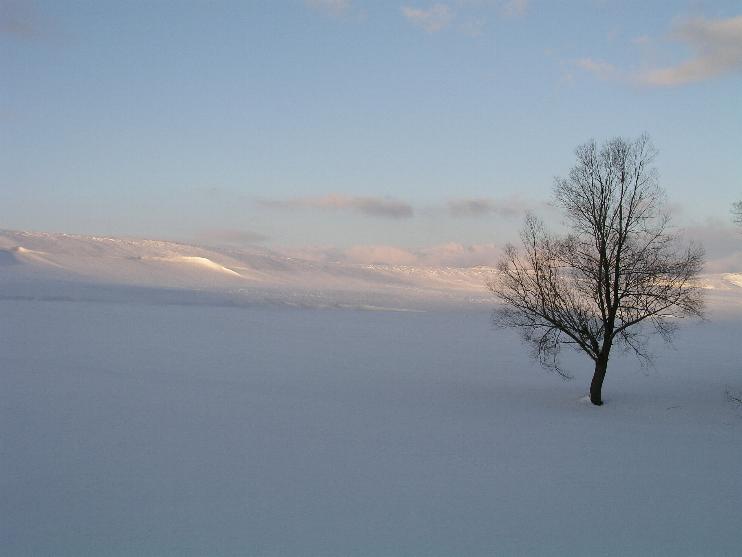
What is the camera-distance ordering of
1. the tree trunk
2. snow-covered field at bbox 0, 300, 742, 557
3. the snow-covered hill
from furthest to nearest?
the snow-covered hill → the tree trunk → snow-covered field at bbox 0, 300, 742, 557

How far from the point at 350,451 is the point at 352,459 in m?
0.63

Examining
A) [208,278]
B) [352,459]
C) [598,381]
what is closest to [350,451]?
[352,459]

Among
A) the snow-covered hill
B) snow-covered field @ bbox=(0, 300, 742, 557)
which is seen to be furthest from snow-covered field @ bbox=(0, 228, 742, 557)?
the snow-covered hill

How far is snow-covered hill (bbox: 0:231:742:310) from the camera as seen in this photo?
68.6 m

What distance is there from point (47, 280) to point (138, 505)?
2721 inches

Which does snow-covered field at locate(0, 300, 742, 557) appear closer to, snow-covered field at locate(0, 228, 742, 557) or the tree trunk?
snow-covered field at locate(0, 228, 742, 557)

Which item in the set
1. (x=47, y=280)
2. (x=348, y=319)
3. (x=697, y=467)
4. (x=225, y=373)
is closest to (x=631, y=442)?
(x=697, y=467)

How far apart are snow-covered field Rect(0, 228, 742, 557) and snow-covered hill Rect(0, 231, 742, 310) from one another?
32752mm

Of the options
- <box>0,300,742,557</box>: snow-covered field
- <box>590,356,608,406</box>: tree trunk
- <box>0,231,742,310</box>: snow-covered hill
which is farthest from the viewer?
<box>0,231,742,310</box>: snow-covered hill

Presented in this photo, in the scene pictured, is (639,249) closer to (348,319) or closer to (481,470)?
(481,470)

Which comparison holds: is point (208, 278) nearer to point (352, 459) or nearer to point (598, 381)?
point (598, 381)

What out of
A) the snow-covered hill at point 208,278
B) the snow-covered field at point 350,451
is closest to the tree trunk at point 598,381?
the snow-covered field at point 350,451

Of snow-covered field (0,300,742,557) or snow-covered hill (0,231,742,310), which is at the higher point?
snow-covered hill (0,231,742,310)

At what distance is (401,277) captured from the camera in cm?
11769
